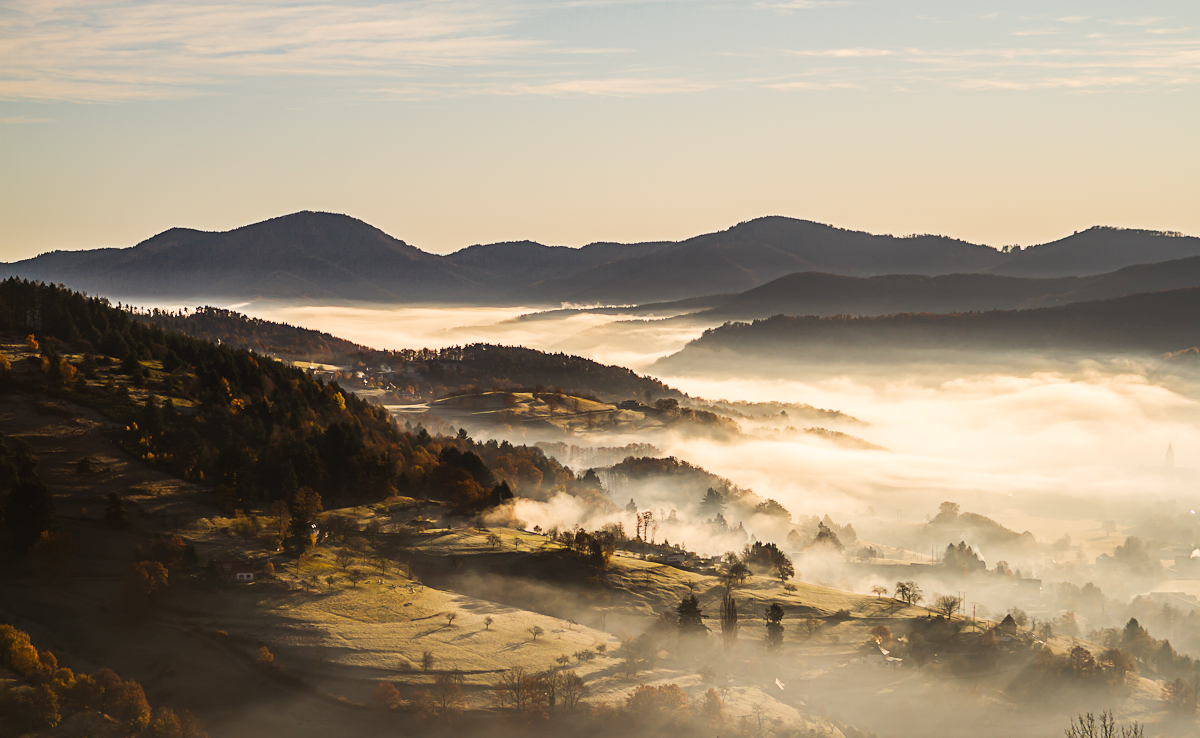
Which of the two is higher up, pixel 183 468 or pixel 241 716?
pixel 183 468

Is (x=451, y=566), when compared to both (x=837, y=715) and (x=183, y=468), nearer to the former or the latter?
(x=183, y=468)

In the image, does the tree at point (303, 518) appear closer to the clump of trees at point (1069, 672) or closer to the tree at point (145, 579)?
the tree at point (145, 579)

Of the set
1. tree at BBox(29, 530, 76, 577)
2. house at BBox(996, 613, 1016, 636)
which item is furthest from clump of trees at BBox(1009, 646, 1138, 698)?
tree at BBox(29, 530, 76, 577)

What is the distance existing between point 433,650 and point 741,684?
51041 millimetres

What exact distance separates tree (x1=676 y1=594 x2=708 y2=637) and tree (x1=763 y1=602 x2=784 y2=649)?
11.8 metres

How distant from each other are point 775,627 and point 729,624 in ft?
28.2

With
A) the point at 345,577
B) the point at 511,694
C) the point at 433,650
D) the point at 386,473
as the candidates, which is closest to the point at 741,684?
the point at 511,694

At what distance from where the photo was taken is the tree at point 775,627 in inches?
6329

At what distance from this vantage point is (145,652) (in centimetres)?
12512

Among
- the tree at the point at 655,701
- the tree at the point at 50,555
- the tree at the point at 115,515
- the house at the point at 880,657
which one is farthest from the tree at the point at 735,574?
the tree at the point at 50,555

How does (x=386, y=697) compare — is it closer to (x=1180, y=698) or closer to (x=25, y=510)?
(x=25, y=510)

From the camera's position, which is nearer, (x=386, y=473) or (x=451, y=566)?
(x=451, y=566)

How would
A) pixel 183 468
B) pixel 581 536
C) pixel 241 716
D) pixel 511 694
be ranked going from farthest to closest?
pixel 581 536 < pixel 183 468 < pixel 511 694 < pixel 241 716

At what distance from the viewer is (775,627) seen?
162 meters
